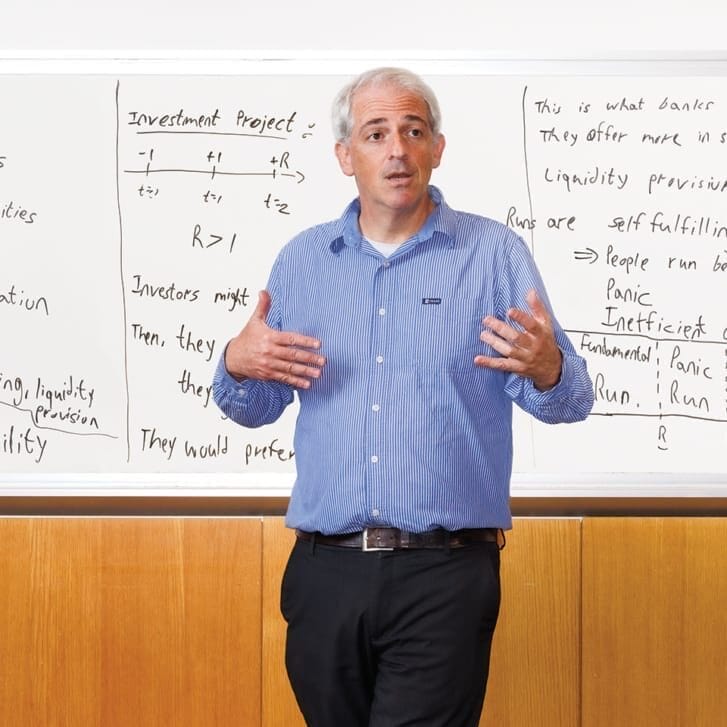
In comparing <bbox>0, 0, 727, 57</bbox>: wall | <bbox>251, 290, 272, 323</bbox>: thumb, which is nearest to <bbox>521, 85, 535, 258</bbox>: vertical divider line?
<bbox>0, 0, 727, 57</bbox>: wall

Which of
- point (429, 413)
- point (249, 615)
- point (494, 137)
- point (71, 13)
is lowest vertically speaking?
point (249, 615)

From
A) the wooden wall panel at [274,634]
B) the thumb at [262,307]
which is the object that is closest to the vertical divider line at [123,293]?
the wooden wall panel at [274,634]

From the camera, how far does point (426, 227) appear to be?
1.62 metres

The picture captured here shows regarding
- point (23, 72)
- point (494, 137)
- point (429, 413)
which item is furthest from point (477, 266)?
point (23, 72)

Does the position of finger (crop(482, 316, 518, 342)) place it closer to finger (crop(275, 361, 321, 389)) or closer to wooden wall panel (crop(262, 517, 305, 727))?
finger (crop(275, 361, 321, 389))

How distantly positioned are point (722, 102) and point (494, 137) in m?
0.50

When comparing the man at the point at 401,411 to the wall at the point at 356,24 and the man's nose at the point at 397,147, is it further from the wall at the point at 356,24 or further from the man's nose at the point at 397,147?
the wall at the point at 356,24

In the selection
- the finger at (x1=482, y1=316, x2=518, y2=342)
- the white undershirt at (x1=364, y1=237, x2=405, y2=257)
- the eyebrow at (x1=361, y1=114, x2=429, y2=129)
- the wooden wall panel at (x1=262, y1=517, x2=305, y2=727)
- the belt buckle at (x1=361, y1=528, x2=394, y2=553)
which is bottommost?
the wooden wall panel at (x1=262, y1=517, x2=305, y2=727)

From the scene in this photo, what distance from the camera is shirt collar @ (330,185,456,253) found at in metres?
1.61

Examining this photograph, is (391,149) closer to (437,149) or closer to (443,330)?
(437,149)

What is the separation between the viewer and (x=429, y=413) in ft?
5.04

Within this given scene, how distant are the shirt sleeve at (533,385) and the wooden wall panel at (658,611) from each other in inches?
27.5

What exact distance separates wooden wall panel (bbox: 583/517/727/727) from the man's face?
3.01ft

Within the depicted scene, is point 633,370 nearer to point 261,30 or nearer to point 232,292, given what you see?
point 232,292
